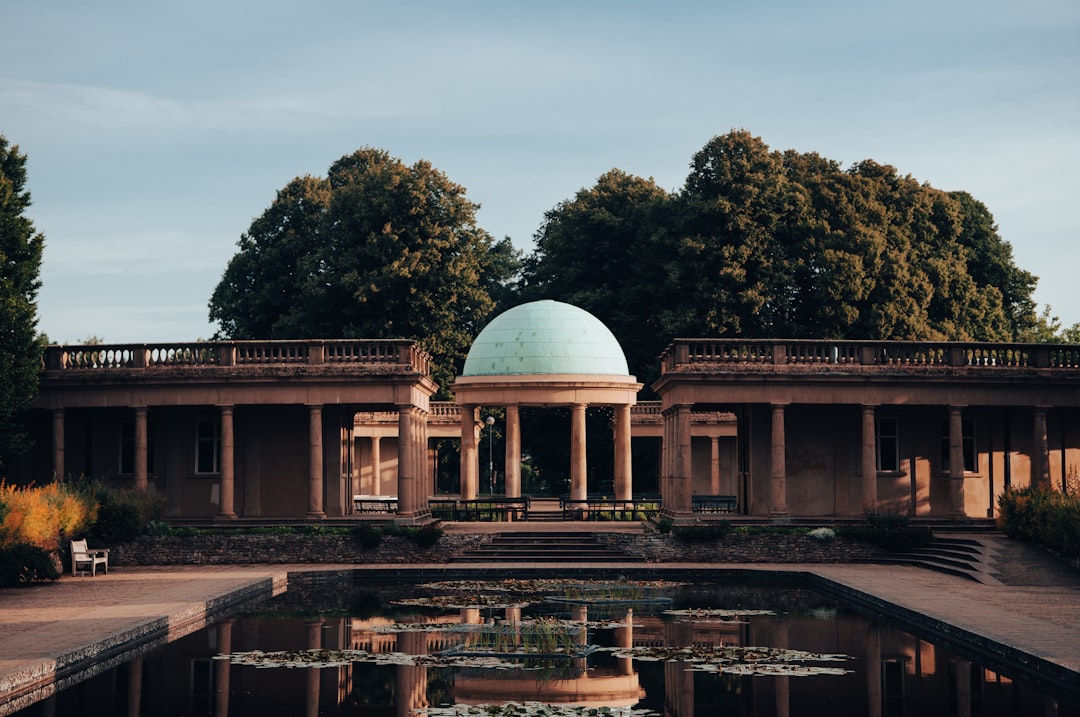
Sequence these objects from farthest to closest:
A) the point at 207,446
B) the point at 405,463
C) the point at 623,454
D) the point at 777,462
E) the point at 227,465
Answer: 1. the point at 623,454
2. the point at 207,446
3. the point at 405,463
4. the point at 227,465
5. the point at 777,462

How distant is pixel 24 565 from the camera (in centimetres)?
3100

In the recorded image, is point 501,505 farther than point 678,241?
No

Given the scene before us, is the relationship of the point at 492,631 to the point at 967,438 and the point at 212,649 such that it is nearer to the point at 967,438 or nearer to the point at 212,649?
the point at 212,649

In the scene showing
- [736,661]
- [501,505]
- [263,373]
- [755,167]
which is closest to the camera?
[736,661]

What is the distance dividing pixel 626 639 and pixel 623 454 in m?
32.0

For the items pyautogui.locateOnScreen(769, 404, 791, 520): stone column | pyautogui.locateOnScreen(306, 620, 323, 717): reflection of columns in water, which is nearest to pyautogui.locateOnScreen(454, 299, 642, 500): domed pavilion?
pyautogui.locateOnScreen(769, 404, 791, 520): stone column

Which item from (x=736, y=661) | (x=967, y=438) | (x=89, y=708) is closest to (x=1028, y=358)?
→ (x=967, y=438)

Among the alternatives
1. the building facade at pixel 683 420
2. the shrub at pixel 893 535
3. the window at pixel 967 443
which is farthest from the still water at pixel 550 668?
the window at pixel 967 443

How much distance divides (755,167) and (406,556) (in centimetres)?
3234

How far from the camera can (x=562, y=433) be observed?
7075 cm

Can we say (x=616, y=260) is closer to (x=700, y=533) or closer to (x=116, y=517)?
(x=700, y=533)

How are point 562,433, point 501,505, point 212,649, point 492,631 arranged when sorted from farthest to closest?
1. point 562,433
2. point 501,505
3. point 492,631
4. point 212,649

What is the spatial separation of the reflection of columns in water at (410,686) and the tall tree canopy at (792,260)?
138 feet

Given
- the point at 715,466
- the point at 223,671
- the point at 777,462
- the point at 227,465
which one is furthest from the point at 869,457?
the point at 223,671
